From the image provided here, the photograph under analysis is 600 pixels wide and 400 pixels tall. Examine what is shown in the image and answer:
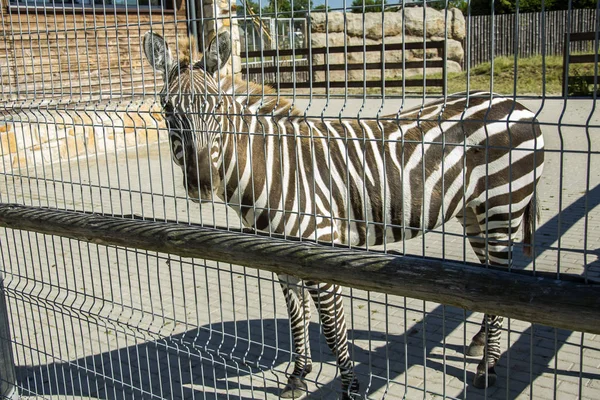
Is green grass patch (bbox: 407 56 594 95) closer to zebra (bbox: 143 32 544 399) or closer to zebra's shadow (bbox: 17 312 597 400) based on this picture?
zebra (bbox: 143 32 544 399)

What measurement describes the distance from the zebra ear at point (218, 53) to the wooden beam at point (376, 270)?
2.58 feet

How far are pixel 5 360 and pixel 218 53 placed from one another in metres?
2.51

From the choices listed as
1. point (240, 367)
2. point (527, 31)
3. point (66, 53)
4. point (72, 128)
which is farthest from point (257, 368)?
point (527, 31)

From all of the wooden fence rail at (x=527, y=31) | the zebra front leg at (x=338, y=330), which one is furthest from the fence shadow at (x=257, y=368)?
the wooden fence rail at (x=527, y=31)

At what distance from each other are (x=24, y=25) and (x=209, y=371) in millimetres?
4458

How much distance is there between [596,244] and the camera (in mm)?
6129

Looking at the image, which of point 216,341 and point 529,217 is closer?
point 529,217

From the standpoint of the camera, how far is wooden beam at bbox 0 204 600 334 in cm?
179

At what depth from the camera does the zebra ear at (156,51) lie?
2.84 meters

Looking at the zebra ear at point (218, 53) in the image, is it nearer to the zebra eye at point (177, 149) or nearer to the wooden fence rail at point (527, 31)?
the zebra eye at point (177, 149)

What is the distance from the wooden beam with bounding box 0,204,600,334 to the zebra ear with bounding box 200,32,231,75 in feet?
2.58

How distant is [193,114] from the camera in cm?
276

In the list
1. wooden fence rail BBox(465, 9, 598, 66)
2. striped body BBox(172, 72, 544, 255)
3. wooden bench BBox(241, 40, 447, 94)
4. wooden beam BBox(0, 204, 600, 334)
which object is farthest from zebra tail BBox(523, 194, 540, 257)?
wooden fence rail BBox(465, 9, 598, 66)

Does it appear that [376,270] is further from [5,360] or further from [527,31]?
[527,31]
